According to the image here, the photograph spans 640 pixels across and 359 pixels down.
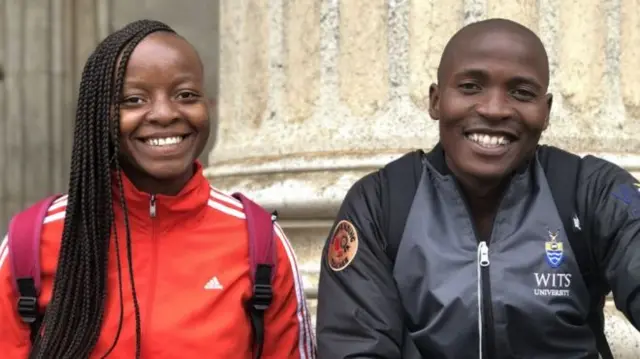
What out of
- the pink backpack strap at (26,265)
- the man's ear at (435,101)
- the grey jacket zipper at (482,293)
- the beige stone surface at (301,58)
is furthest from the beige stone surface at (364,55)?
the pink backpack strap at (26,265)

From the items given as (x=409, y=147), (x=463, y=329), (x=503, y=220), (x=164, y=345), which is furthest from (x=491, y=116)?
(x=409, y=147)

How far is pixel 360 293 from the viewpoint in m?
2.42

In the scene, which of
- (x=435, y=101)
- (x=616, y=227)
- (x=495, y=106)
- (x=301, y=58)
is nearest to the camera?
(x=616, y=227)

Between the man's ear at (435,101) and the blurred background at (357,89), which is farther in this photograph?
the blurred background at (357,89)

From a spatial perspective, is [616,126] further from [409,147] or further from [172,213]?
[172,213]

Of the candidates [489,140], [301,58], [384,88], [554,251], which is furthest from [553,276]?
[301,58]

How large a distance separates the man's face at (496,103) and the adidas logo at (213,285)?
64 centimetres

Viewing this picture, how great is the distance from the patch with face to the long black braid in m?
0.03

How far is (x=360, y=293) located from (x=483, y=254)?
11.7 inches

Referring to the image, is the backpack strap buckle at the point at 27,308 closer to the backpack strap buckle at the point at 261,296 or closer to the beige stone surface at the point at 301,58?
the backpack strap buckle at the point at 261,296

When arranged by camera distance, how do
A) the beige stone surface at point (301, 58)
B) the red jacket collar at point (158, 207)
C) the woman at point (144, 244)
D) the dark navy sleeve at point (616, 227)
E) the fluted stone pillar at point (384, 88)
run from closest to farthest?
the dark navy sleeve at point (616, 227), the woman at point (144, 244), the red jacket collar at point (158, 207), the fluted stone pillar at point (384, 88), the beige stone surface at point (301, 58)

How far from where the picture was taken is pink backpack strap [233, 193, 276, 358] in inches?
98.5

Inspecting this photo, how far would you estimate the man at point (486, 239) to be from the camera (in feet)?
7.71

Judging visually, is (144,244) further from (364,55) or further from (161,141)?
(364,55)
